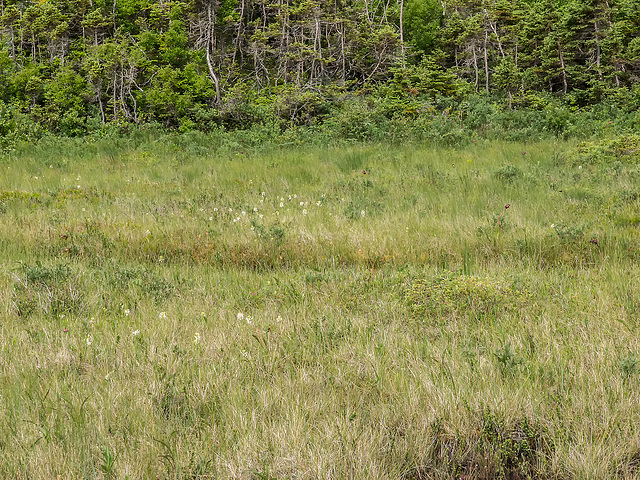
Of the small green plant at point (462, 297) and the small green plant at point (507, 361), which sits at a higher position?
the small green plant at point (507, 361)

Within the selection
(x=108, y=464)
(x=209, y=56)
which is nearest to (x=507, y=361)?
(x=108, y=464)

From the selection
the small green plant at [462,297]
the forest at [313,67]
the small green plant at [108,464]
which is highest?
the forest at [313,67]

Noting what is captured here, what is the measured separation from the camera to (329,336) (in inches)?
152

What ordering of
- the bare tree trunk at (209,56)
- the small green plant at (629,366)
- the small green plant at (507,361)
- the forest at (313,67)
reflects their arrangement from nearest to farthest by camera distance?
the small green plant at (629,366) → the small green plant at (507,361) → the forest at (313,67) → the bare tree trunk at (209,56)

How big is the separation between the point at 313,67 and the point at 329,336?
21.3m

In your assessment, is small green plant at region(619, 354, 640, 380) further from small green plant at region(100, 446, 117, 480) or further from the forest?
the forest

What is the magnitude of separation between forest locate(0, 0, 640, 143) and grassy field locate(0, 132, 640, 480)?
34.4ft

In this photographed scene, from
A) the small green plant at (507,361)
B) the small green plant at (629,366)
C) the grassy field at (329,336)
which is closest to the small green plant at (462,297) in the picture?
the grassy field at (329,336)

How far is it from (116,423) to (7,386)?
100 cm

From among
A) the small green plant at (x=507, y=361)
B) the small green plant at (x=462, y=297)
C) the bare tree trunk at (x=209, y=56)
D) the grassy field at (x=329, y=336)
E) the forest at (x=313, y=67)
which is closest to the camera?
the grassy field at (x=329, y=336)

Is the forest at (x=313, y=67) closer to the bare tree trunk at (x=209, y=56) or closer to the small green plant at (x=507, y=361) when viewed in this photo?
the bare tree trunk at (x=209, y=56)

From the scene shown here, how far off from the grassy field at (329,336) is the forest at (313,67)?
10479 millimetres

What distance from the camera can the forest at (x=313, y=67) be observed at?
64.4 ft

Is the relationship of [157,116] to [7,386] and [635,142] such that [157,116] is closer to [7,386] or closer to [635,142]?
[635,142]
